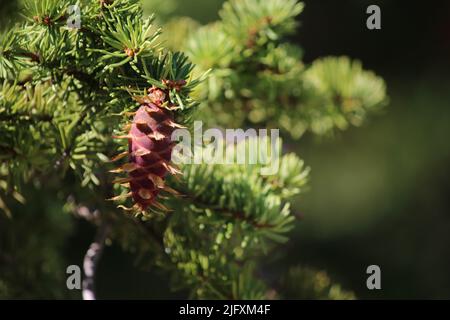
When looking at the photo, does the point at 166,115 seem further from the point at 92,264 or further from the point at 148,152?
the point at 92,264

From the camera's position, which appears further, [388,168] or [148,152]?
[388,168]

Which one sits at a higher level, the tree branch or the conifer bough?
the conifer bough

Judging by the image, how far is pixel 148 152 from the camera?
0.58 m

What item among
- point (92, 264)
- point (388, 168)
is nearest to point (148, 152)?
point (92, 264)

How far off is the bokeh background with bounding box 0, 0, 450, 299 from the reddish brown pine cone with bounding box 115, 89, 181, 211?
1058mm

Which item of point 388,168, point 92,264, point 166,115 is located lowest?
point 92,264

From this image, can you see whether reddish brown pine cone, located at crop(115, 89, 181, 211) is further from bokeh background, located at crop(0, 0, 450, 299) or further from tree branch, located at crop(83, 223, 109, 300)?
bokeh background, located at crop(0, 0, 450, 299)

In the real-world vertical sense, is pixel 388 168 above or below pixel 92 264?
above

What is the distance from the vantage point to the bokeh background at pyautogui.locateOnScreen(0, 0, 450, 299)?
5.75 ft

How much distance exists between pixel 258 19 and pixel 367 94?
0.23m

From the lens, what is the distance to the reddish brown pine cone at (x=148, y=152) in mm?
580

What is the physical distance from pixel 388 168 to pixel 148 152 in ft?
4.38

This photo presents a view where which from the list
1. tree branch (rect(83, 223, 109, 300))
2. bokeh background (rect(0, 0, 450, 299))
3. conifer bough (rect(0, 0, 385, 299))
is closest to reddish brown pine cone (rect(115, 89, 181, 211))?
conifer bough (rect(0, 0, 385, 299))

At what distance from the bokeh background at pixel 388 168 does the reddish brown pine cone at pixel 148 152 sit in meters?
1.06
